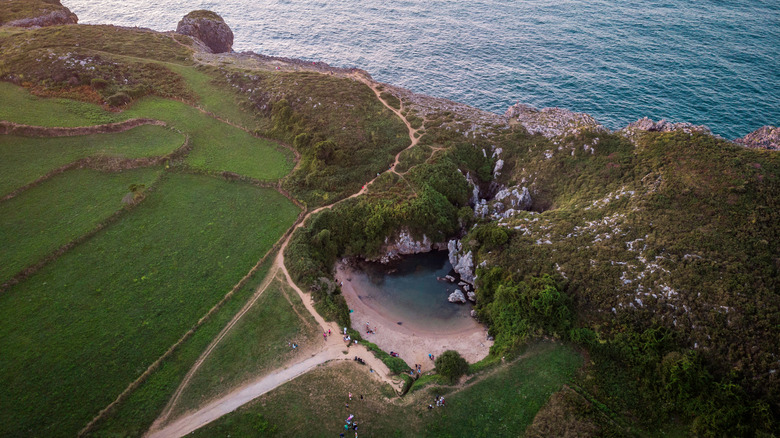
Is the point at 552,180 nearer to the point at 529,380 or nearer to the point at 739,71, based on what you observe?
the point at 529,380

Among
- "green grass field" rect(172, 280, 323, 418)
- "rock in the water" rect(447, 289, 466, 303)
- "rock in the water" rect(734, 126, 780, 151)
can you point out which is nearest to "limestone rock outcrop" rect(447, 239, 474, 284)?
"rock in the water" rect(447, 289, 466, 303)

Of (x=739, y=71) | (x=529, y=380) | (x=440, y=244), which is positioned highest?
(x=739, y=71)

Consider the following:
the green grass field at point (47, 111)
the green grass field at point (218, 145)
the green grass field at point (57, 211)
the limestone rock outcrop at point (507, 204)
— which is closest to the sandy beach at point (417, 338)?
the limestone rock outcrop at point (507, 204)

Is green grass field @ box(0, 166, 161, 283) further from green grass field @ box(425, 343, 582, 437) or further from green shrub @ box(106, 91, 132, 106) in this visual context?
green grass field @ box(425, 343, 582, 437)

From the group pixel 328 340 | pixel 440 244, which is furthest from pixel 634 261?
pixel 328 340

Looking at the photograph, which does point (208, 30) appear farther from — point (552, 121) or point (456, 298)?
point (456, 298)

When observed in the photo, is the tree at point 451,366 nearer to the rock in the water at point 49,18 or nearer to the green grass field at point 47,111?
the green grass field at point 47,111
